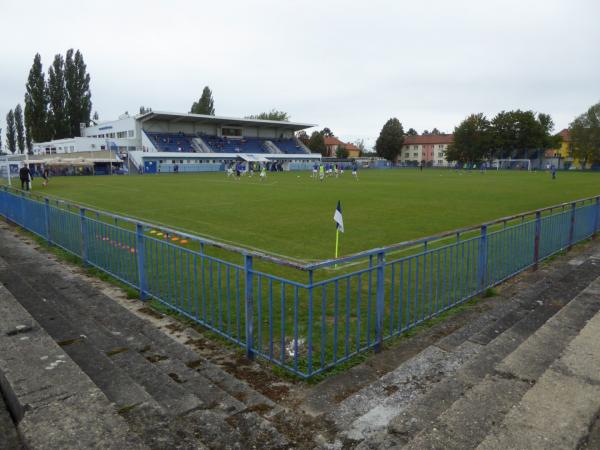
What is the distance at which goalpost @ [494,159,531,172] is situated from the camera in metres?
80.4

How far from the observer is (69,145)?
64.2m

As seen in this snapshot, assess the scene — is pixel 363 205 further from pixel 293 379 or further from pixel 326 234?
pixel 293 379

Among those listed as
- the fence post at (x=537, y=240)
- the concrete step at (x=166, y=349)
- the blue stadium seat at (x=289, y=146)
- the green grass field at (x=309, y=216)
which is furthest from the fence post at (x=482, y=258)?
the blue stadium seat at (x=289, y=146)

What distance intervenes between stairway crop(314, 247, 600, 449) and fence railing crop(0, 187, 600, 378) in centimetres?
67

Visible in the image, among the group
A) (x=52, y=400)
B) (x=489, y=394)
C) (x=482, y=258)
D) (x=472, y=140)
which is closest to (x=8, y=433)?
(x=52, y=400)

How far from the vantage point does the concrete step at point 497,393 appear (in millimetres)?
2975

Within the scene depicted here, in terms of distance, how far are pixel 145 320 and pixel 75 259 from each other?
4.21m

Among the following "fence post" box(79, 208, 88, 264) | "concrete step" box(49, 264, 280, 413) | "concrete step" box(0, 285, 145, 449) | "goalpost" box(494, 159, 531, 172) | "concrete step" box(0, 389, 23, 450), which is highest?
"goalpost" box(494, 159, 531, 172)

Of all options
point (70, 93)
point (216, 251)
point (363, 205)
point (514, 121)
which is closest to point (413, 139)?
point (514, 121)

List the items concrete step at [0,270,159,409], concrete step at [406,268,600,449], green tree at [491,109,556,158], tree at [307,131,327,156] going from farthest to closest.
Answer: tree at [307,131,327,156], green tree at [491,109,556,158], concrete step at [0,270,159,409], concrete step at [406,268,600,449]

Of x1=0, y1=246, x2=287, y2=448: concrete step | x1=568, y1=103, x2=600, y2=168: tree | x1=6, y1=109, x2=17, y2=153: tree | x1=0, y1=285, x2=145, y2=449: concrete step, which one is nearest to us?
Result: x1=0, y1=285, x2=145, y2=449: concrete step

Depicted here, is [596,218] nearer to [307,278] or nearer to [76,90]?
[307,278]

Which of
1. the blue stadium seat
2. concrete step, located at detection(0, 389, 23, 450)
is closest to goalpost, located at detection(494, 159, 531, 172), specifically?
the blue stadium seat

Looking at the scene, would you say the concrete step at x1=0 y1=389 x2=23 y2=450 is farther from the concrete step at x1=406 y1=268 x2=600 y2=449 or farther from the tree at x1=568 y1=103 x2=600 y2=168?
the tree at x1=568 y1=103 x2=600 y2=168
